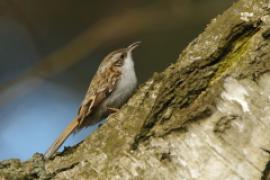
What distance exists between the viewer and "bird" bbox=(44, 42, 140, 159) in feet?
7.23

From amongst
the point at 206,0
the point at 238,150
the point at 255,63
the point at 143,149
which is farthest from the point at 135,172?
the point at 206,0

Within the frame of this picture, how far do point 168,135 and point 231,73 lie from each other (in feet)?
0.62

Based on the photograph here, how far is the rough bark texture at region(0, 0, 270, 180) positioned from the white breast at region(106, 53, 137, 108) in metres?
0.69

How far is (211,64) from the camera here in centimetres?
144

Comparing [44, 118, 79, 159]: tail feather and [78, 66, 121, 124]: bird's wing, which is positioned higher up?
[78, 66, 121, 124]: bird's wing

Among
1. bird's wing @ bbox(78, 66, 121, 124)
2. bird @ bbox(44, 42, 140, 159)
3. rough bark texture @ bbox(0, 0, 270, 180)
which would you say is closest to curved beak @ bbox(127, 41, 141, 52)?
bird @ bbox(44, 42, 140, 159)

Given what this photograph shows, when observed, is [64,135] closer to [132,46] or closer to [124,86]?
[124,86]

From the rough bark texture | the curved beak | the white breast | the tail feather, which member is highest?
the curved beak

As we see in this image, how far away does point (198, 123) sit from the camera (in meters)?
1.34

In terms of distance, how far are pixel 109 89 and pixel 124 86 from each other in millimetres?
143

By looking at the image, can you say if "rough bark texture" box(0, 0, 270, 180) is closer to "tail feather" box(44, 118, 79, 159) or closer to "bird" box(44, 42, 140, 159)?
"tail feather" box(44, 118, 79, 159)

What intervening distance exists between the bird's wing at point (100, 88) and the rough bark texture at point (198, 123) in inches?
32.2

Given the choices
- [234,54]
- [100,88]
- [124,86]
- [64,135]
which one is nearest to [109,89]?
[100,88]

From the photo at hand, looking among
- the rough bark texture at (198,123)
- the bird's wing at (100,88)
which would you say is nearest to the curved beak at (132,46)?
the bird's wing at (100,88)
